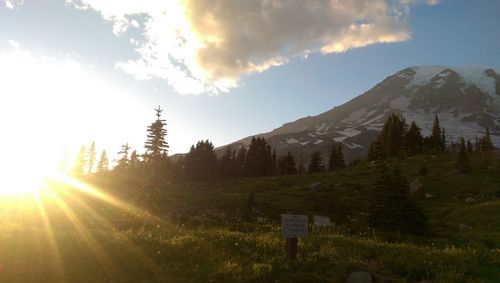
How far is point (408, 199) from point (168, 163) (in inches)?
1085

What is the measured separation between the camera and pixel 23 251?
12.9m

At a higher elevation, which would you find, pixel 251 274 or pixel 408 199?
pixel 408 199

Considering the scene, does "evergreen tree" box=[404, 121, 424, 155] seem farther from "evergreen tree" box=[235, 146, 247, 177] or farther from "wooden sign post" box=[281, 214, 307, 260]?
"wooden sign post" box=[281, 214, 307, 260]

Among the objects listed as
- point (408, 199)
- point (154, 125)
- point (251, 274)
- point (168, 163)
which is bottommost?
point (251, 274)

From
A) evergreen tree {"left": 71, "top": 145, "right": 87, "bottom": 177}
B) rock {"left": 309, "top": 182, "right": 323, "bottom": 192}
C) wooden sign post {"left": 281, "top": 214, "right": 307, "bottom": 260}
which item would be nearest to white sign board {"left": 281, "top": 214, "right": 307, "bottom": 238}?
wooden sign post {"left": 281, "top": 214, "right": 307, "bottom": 260}

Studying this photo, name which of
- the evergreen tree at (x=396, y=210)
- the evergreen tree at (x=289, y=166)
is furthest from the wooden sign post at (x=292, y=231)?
the evergreen tree at (x=289, y=166)

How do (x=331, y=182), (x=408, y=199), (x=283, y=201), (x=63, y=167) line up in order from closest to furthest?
(x=408, y=199)
(x=283, y=201)
(x=331, y=182)
(x=63, y=167)

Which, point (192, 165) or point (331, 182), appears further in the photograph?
point (192, 165)

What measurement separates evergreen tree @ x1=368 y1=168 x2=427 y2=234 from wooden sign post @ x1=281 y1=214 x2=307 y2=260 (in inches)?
528

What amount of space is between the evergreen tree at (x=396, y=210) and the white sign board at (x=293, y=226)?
13393mm

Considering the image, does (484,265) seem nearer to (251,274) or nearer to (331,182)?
(251,274)

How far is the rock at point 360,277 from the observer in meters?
10.9

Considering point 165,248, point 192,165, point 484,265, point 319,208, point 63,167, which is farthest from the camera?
point 63,167

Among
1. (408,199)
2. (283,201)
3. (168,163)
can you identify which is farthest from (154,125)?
(408,199)
